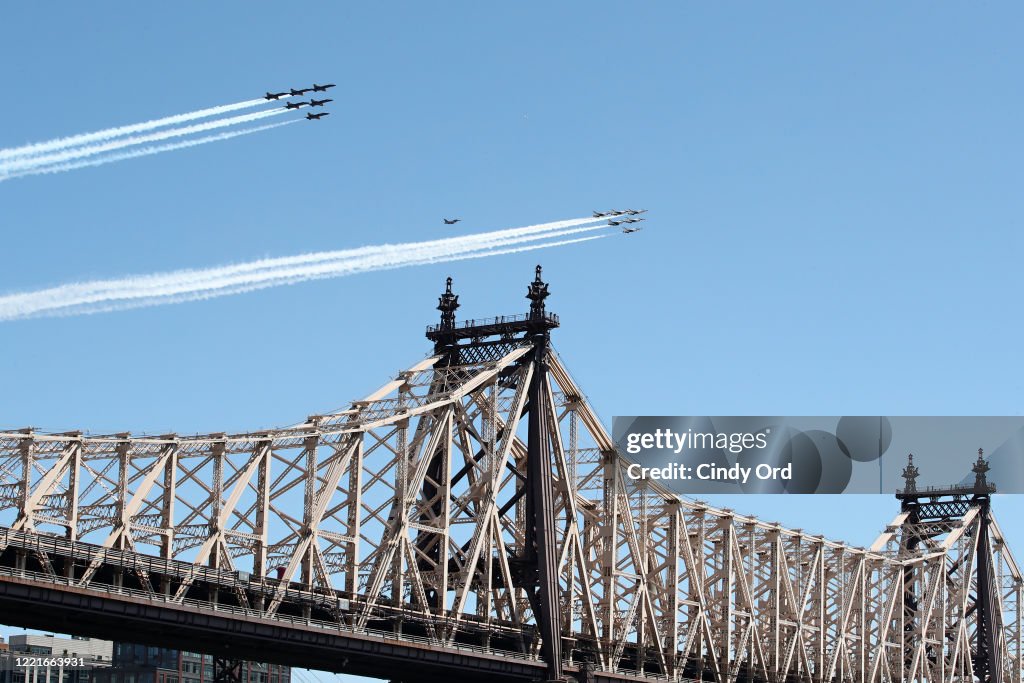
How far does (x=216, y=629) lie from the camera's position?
426 ft

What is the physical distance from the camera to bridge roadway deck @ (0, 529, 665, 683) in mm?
120188

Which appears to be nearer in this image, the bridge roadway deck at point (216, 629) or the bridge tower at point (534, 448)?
the bridge roadway deck at point (216, 629)

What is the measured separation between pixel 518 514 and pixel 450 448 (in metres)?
11.7

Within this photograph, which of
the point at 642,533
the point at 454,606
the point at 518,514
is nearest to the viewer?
the point at 454,606

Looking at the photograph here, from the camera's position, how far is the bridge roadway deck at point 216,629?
120m

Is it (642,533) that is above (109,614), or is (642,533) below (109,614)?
above

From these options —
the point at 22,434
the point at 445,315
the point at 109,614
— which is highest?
the point at 445,315

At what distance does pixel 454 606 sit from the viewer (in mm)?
154250

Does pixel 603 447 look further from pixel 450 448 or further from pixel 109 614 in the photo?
pixel 109 614

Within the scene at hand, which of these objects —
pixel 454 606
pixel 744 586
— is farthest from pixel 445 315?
pixel 744 586

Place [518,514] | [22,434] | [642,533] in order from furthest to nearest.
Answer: [642,533] → [518,514] → [22,434]

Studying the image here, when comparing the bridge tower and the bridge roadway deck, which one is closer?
the bridge roadway deck

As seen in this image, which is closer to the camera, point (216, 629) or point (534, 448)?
point (216, 629)

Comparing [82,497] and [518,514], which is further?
[518,514]
